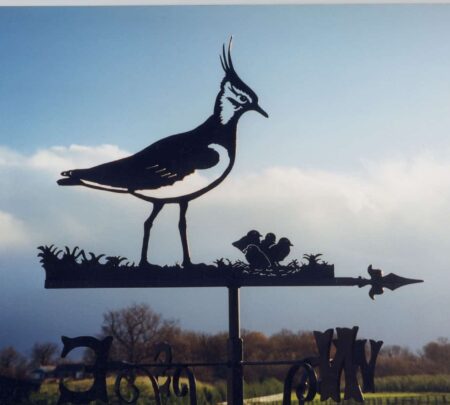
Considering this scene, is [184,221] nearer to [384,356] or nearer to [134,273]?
[134,273]

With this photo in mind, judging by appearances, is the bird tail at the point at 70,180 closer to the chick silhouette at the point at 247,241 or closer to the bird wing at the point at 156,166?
the bird wing at the point at 156,166

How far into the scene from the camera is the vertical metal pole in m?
2.53

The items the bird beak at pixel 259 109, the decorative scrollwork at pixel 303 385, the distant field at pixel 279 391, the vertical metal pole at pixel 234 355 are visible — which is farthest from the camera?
the distant field at pixel 279 391

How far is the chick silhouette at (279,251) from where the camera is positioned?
2.75m

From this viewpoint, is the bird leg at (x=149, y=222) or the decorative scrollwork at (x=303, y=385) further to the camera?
the bird leg at (x=149, y=222)

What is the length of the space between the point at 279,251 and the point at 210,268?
12.9 inches

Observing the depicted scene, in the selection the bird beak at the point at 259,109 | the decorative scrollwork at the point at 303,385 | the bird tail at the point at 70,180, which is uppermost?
the bird beak at the point at 259,109

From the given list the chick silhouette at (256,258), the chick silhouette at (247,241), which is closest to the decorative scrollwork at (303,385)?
the chick silhouette at (256,258)

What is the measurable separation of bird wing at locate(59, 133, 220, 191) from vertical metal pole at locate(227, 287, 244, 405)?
54cm

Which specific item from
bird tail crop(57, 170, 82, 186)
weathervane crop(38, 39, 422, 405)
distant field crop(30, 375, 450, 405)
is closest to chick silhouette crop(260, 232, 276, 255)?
weathervane crop(38, 39, 422, 405)

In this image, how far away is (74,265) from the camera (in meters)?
2.59

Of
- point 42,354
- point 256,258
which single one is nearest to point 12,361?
point 42,354

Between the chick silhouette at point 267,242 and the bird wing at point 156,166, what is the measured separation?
1.28 feet

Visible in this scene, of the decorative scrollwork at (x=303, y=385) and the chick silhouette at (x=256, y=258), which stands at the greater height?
the chick silhouette at (x=256, y=258)
